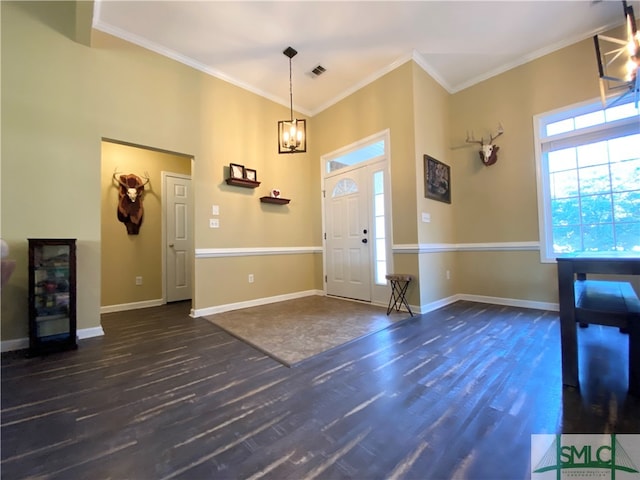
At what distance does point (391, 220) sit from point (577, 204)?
7.24 ft

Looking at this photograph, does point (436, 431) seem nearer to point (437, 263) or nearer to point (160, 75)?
point (437, 263)

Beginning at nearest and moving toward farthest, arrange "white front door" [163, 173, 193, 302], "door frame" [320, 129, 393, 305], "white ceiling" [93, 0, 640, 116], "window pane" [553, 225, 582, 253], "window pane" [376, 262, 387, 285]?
"white ceiling" [93, 0, 640, 116], "window pane" [553, 225, 582, 253], "door frame" [320, 129, 393, 305], "window pane" [376, 262, 387, 285], "white front door" [163, 173, 193, 302]

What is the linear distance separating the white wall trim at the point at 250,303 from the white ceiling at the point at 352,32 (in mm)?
3149

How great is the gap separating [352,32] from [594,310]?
3.32 meters

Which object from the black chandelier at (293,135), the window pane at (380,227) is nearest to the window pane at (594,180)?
the window pane at (380,227)

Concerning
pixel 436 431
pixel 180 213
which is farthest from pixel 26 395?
pixel 180 213

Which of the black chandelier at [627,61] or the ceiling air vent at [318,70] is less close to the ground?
the ceiling air vent at [318,70]

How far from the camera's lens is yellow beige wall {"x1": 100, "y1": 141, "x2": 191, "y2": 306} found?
12.0 ft

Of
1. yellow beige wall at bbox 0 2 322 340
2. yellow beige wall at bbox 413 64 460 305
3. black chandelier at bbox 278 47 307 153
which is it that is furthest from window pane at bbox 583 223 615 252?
yellow beige wall at bbox 0 2 322 340

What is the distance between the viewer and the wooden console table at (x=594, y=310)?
1.35 m

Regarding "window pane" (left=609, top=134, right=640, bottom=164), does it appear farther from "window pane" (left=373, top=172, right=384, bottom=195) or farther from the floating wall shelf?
the floating wall shelf

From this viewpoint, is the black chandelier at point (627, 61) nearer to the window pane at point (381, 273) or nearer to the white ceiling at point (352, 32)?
the white ceiling at point (352, 32)

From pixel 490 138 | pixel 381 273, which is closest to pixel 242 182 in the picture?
pixel 381 273

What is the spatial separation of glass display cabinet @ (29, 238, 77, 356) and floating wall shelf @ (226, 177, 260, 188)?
1.78m
